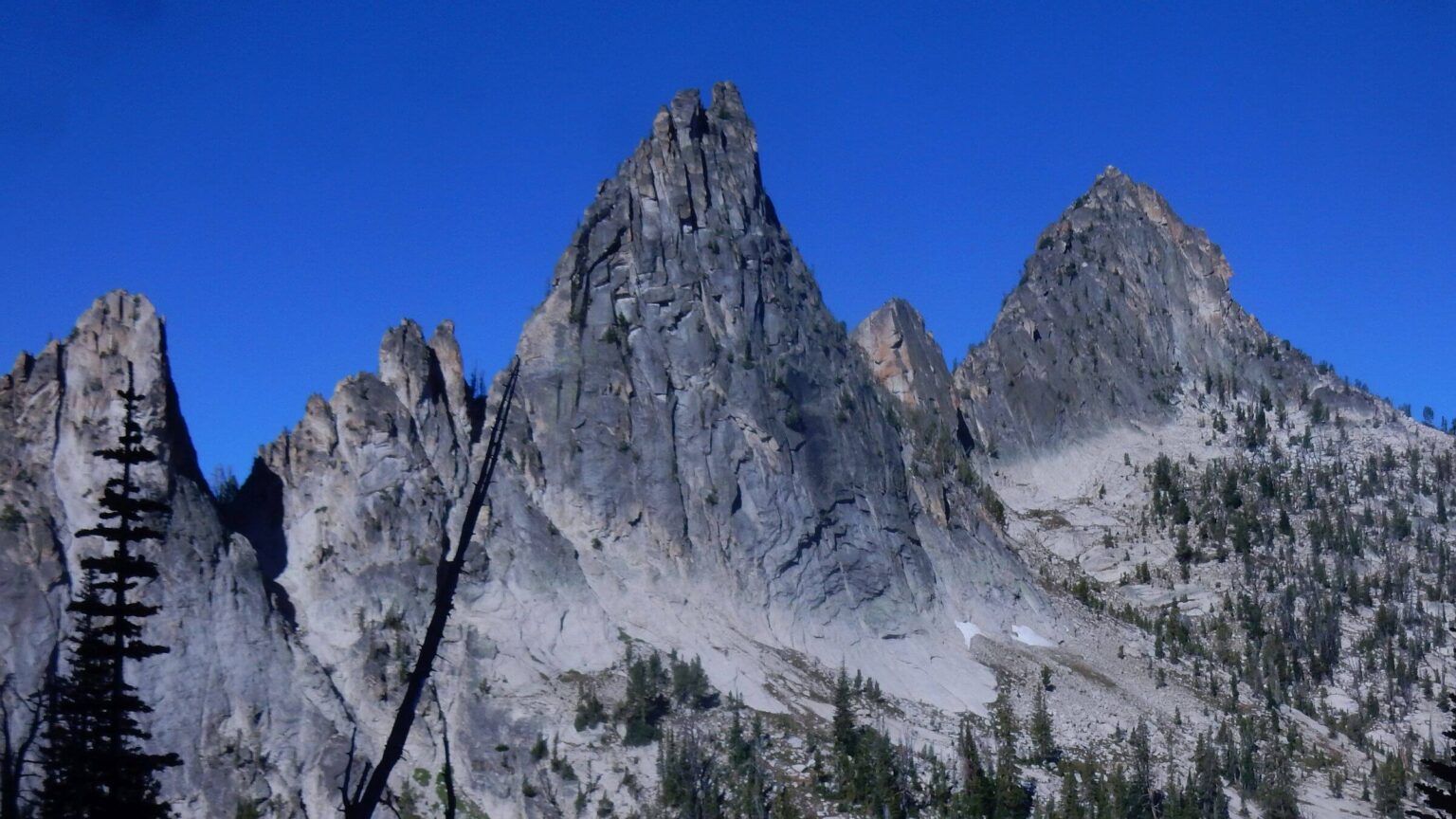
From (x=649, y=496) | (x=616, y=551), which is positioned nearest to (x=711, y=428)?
(x=649, y=496)

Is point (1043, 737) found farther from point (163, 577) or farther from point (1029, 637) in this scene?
point (163, 577)

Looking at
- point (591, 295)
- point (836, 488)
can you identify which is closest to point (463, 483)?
point (591, 295)

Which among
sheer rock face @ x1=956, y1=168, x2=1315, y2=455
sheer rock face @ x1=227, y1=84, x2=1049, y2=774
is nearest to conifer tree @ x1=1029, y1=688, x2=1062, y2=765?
sheer rock face @ x1=227, y1=84, x2=1049, y2=774

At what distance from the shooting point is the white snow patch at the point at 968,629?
10869 centimetres

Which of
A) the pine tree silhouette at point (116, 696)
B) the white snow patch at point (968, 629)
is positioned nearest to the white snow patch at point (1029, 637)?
the white snow patch at point (968, 629)

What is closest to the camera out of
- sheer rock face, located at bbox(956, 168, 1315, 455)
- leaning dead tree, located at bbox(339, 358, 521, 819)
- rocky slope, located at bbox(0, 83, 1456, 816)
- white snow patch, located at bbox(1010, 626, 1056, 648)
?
leaning dead tree, located at bbox(339, 358, 521, 819)

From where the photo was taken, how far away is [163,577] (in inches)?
3105

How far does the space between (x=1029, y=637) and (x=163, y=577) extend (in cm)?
6496

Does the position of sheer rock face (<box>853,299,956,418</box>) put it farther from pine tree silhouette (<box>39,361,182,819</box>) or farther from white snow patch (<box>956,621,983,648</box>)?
pine tree silhouette (<box>39,361,182,819</box>)

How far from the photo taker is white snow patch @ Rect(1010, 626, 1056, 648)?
111188mm

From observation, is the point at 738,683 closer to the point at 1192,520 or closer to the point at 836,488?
the point at 836,488

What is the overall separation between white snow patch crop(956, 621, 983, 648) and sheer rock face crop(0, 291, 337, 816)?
5011 cm

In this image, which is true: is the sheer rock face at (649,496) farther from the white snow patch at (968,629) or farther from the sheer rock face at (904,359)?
the sheer rock face at (904,359)

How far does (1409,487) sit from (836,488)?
3560 inches
